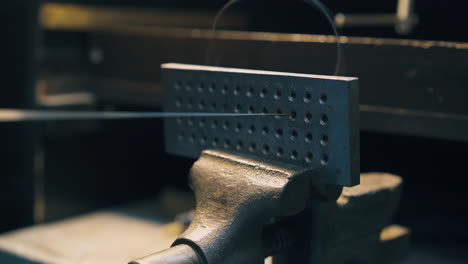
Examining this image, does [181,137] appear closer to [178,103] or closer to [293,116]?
[178,103]

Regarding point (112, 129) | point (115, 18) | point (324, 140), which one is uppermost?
point (115, 18)

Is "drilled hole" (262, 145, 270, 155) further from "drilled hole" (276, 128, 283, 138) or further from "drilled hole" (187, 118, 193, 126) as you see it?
"drilled hole" (187, 118, 193, 126)

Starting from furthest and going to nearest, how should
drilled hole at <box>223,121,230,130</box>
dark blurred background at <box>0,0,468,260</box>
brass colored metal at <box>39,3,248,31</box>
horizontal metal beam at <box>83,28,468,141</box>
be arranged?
1. brass colored metal at <box>39,3,248,31</box>
2. dark blurred background at <box>0,0,468,260</box>
3. horizontal metal beam at <box>83,28,468,141</box>
4. drilled hole at <box>223,121,230,130</box>

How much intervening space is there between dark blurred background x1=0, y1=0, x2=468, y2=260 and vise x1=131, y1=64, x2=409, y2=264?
0.48 meters

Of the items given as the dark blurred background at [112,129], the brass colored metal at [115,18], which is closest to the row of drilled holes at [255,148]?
the dark blurred background at [112,129]

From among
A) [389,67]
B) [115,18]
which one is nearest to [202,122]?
[389,67]

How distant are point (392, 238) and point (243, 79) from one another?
368 millimetres

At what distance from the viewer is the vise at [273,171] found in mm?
661

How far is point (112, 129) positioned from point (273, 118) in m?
1.03

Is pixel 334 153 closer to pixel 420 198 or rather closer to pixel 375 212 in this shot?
pixel 375 212

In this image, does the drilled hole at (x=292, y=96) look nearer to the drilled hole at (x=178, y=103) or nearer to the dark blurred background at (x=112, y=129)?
the drilled hole at (x=178, y=103)

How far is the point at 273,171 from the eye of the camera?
68cm

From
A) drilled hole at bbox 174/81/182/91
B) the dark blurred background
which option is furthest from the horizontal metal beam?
the dark blurred background

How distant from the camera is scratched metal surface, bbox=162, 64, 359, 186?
66 cm
